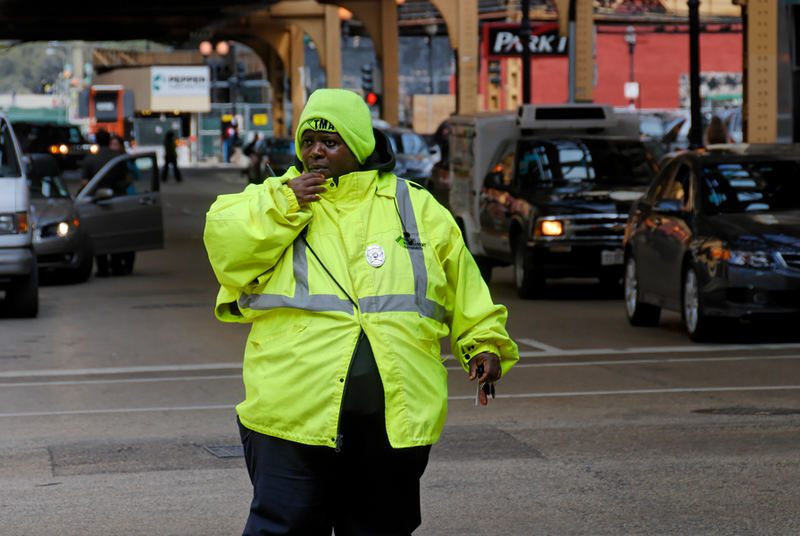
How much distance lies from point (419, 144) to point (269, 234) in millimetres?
34849

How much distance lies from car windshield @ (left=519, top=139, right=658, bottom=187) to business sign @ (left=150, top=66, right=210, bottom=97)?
7442 centimetres

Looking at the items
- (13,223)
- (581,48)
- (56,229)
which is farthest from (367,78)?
(13,223)

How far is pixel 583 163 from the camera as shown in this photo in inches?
741

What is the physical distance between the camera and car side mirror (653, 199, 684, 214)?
1395cm

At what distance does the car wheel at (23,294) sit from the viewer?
1622 centimetres

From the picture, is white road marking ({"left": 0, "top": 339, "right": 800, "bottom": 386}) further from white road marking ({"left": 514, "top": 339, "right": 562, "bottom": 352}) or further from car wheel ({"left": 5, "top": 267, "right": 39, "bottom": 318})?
car wheel ({"left": 5, "top": 267, "right": 39, "bottom": 318})

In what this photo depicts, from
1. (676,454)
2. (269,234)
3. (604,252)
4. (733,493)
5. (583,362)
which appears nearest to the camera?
(269,234)

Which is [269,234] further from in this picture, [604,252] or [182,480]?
[604,252]

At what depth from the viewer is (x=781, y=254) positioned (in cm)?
1292

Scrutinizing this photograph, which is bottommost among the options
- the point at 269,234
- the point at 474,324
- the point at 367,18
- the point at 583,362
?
the point at 583,362

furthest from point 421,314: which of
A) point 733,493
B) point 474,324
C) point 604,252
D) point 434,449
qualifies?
point 604,252

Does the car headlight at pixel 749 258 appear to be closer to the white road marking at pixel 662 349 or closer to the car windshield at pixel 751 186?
the white road marking at pixel 662 349

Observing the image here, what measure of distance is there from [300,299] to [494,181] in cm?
1540

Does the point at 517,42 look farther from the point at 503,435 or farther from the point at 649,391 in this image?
the point at 503,435
